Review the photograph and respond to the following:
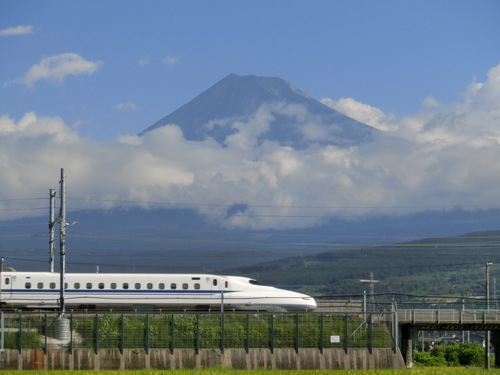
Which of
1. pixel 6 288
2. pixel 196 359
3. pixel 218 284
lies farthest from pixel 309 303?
pixel 6 288

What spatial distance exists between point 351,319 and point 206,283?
72.4 feet

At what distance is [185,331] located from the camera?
64000 millimetres

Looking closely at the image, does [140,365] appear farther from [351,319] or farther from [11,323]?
[351,319]

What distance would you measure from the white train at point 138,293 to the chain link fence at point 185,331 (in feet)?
61.1

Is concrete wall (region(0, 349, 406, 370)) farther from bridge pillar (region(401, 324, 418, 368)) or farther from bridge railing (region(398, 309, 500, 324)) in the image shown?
bridge railing (region(398, 309, 500, 324))

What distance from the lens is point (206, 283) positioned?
85.8 meters

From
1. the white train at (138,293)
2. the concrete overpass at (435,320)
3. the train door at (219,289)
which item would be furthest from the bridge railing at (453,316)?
the train door at (219,289)

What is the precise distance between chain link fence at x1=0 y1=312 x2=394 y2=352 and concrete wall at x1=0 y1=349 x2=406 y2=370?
0.41 metres

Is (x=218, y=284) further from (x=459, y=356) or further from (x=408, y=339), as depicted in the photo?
(x=459, y=356)

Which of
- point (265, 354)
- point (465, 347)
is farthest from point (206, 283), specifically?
point (465, 347)

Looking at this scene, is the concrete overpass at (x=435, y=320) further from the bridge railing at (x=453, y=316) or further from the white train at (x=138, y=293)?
the white train at (x=138, y=293)

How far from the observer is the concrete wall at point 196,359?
62.4 m

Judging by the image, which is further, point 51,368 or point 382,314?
point 382,314

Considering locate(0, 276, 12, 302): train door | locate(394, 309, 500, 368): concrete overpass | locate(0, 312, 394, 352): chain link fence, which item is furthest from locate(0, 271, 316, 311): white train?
locate(0, 312, 394, 352): chain link fence
